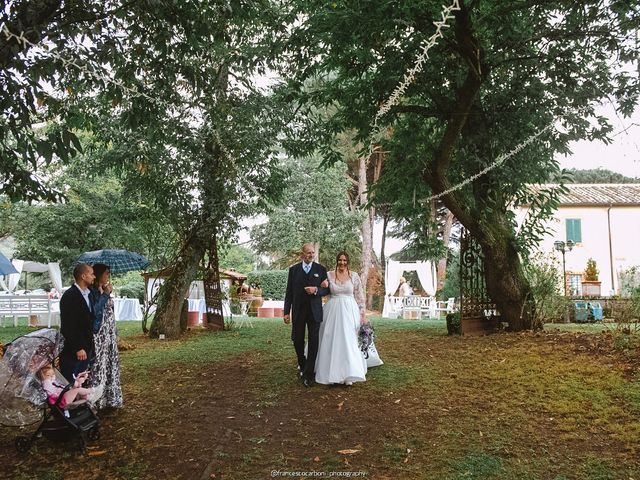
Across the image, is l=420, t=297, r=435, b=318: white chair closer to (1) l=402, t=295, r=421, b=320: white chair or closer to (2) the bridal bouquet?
(1) l=402, t=295, r=421, b=320: white chair

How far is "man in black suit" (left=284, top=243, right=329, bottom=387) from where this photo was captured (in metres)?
6.85

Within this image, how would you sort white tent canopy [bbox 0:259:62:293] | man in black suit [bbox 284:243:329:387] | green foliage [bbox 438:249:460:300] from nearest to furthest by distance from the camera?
man in black suit [bbox 284:243:329:387], white tent canopy [bbox 0:259:62:293], green foliage [bbox 438:249:460:300]

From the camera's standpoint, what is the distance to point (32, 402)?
186 inches

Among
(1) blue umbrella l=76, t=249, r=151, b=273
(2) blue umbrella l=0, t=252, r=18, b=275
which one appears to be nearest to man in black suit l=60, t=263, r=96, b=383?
(2) blue umbrella l=0, t=252, r=18, b=275

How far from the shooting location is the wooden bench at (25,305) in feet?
49.7

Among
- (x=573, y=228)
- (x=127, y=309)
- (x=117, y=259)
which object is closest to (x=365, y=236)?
(x=573, y=228)

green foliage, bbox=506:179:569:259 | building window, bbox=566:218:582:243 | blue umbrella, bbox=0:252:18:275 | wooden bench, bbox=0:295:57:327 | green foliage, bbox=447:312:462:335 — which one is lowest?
green foliage, bbox=447:312:462:335

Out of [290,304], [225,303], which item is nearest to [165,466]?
[290,304]

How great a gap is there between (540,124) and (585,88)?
101 centimetres

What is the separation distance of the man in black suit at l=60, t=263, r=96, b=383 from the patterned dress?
234mm

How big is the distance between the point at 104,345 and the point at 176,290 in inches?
282

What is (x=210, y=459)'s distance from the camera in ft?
14.9

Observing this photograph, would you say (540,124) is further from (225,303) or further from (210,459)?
(225,303)

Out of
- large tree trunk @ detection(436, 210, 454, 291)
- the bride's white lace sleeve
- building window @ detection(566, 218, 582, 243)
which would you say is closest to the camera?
the bride's white lace sleeve
